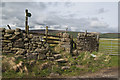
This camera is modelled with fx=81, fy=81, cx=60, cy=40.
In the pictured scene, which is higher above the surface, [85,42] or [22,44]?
[22,44]

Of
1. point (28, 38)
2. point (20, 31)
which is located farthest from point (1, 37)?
point (28, 38)

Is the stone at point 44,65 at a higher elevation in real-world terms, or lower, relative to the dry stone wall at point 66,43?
lower

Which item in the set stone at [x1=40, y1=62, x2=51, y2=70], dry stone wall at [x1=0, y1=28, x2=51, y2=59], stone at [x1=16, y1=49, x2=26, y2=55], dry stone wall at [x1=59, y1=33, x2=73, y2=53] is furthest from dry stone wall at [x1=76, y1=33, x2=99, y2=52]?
stone at [x1=16, y1=49, x2=26, y2=55]

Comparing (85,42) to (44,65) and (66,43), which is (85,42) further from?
(44,65)

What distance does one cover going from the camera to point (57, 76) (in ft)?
16.9

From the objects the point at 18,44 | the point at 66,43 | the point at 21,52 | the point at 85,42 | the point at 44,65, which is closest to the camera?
the point at 44,65

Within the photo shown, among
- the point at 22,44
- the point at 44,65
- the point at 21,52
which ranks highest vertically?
the point at 22,44

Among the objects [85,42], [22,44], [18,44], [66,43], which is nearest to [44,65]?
[22,44]

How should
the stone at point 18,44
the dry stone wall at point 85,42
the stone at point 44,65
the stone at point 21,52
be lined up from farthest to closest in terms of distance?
the dry stone wall at point 85,42
the stone at point 18,44
the stone at point 21,52
the stone at point 44,65

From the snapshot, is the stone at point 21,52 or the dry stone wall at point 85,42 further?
the dry stone wall at point 85,42

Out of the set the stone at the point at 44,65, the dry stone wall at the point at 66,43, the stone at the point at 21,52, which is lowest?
the stone at the point at 44,65

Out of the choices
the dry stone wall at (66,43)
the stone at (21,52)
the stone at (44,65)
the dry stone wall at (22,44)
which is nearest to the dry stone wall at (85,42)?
the dry stone wall at (66,43)

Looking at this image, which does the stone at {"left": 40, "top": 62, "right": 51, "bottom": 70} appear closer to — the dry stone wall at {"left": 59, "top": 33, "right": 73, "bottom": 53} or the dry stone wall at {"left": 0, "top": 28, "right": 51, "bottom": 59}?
the dry stone wall at {"left": 0, "top": 28, "right": 51, "bottom": 59}

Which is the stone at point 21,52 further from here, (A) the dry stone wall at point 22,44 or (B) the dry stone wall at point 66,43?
(B) the dry stone wall at point 66,43
